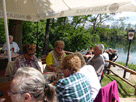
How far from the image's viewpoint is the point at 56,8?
10.3 feet

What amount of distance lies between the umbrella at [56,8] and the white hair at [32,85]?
1.58m

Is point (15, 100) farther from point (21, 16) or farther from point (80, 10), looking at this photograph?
point (21, 16)

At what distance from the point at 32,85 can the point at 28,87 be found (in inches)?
1.2

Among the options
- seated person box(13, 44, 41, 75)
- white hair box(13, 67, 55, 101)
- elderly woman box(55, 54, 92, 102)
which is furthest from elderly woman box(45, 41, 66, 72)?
white hair box(13, 67, 55, 101)

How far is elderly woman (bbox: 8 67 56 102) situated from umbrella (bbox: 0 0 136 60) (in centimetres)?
157

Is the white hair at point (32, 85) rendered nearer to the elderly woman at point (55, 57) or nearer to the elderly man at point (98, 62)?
the elderly woman at point (55, 57)

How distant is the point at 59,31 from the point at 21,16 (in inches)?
240

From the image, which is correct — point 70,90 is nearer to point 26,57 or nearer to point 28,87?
point 28,87

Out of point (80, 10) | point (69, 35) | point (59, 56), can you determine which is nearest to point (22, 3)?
point (80, 10)

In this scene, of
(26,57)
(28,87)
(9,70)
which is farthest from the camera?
(26,57)

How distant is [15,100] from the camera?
84 cm

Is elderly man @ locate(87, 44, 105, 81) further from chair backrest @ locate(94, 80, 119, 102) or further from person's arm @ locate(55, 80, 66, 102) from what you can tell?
person's arm @ locate(55, 80, 66, 102)

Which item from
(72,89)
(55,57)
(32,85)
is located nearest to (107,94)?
(72,89)

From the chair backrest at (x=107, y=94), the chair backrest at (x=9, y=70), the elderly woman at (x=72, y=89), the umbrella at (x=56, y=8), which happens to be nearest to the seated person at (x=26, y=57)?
the chair backrest at (x=9, y=70)
